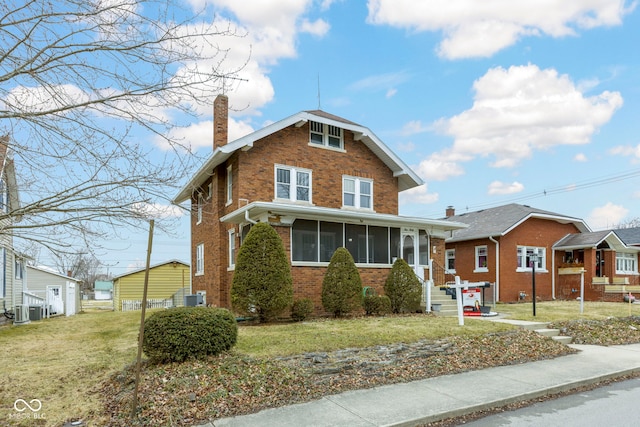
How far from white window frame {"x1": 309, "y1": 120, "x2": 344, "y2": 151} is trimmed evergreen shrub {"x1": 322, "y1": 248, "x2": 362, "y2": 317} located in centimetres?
553

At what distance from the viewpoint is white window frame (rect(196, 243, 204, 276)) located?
20547mm

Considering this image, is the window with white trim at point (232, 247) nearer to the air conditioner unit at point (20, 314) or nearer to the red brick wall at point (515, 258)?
the air conditioner unit at point (20, 314)

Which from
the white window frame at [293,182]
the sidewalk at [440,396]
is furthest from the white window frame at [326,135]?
the sidewalk at [440,396]

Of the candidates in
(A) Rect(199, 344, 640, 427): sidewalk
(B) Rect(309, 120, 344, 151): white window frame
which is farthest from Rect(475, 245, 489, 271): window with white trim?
(A) Rect(199, 344, 640, 427): sidewalk

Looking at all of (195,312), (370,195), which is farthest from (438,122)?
(195,312)

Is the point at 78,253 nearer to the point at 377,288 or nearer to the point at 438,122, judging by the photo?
the point at 377,288

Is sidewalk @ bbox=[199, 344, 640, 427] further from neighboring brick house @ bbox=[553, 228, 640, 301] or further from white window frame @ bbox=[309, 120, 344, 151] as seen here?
neighboring brick house @ bbox=[553, 228, 640, 301]

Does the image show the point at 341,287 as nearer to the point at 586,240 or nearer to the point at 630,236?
the point at 586,240

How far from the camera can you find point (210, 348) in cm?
730

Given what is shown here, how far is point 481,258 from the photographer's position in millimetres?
24500

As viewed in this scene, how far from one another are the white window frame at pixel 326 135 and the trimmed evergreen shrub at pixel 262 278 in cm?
604

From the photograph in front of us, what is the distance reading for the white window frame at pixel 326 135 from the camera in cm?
1752

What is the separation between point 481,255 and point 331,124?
40.8ft

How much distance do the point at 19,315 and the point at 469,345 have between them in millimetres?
16639
